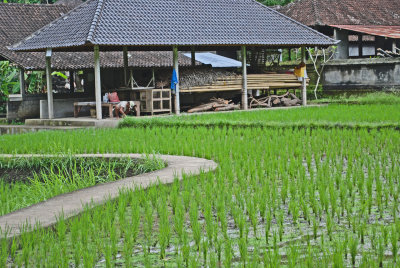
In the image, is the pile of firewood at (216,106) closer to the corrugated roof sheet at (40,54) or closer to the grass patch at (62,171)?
the corrugated roof sheet at (40,54)

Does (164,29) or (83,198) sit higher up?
Answer: (164,29)

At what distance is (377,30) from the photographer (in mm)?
22391

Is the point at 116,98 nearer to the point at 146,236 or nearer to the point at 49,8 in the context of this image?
the point at 49,8

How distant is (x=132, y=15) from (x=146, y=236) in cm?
1301

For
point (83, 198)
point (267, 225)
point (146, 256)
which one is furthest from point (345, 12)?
point (146, 256)

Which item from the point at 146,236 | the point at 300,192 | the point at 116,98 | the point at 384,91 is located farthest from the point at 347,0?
the point at 146,236

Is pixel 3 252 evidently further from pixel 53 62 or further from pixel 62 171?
pixel 53 62

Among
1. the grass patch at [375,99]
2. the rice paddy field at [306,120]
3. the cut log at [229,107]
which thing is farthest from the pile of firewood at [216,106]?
the grass patch at [375,99]

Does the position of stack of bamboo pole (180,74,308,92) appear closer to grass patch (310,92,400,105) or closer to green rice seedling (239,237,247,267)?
grass patch (310,92,400,105)

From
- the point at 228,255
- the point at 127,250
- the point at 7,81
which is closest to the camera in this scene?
the point at 228,255

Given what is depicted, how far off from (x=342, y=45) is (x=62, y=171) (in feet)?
56.1

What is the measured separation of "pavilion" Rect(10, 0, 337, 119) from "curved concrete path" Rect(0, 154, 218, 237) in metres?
8.04

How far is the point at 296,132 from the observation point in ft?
36.5

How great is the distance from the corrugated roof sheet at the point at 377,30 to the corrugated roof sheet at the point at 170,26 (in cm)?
309
